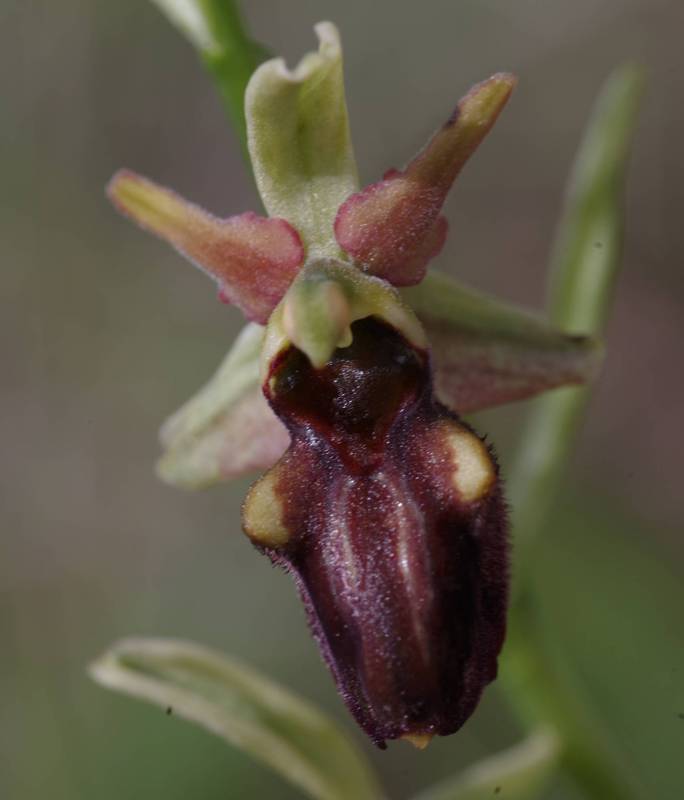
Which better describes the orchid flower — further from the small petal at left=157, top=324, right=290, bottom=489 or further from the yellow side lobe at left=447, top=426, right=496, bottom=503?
the small petal at left=157, top=324, right=290, bottom=489

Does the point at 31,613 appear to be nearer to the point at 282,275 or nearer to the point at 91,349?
the point at 91,349

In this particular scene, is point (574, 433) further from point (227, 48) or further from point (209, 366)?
point (209, 366)

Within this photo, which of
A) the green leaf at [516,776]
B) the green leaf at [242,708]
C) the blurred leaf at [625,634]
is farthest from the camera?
the blurred leaf at [625,634]

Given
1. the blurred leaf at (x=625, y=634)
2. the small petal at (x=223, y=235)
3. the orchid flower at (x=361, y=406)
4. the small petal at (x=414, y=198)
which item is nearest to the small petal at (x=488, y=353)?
the orchid flower at (x=361, y=406)

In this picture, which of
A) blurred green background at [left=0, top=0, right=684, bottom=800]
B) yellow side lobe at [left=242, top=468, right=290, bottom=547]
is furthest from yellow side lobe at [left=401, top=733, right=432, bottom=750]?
blurred green background at [left=0, top=0, right=684, bottom=800]

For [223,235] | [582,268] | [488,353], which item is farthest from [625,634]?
[223,235]

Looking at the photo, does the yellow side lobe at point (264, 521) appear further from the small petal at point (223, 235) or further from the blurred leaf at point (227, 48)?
the blurred leaf at point (227, 48)

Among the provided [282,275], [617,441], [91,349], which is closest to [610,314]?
[617,441]
